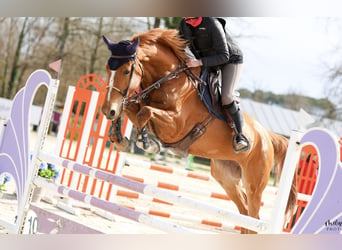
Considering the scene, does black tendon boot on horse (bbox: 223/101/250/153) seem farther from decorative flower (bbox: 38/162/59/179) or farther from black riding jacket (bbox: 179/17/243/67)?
decorative flower (bbox: 38/162/59/179)

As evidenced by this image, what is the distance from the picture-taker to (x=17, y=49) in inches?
569

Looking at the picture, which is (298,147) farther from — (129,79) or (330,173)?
(129,79)

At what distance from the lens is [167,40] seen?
9.44ft

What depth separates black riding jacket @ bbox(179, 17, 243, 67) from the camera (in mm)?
2754

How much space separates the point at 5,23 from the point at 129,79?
41.4 feet

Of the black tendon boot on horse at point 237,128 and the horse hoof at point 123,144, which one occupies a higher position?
the black tendon boot on horse at point 237,128

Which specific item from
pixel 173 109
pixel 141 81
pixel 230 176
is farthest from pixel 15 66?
pixel 173 109

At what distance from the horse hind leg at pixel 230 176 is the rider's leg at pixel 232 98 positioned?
0.32m

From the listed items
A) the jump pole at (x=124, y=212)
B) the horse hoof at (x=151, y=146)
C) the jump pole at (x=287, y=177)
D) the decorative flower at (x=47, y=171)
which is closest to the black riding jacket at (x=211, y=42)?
the horse hoof at (x=151, y=146)

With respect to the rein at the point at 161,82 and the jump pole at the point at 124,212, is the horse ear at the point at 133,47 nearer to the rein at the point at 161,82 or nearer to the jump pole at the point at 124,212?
the rein at the point at 161,82

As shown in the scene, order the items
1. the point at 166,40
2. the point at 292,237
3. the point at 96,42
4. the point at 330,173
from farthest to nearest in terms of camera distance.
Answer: the point at 96,42, the point at 292,237, the point at 166,40, the point at 330,173

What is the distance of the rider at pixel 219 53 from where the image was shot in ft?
9.05

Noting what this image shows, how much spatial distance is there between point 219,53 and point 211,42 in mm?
94
